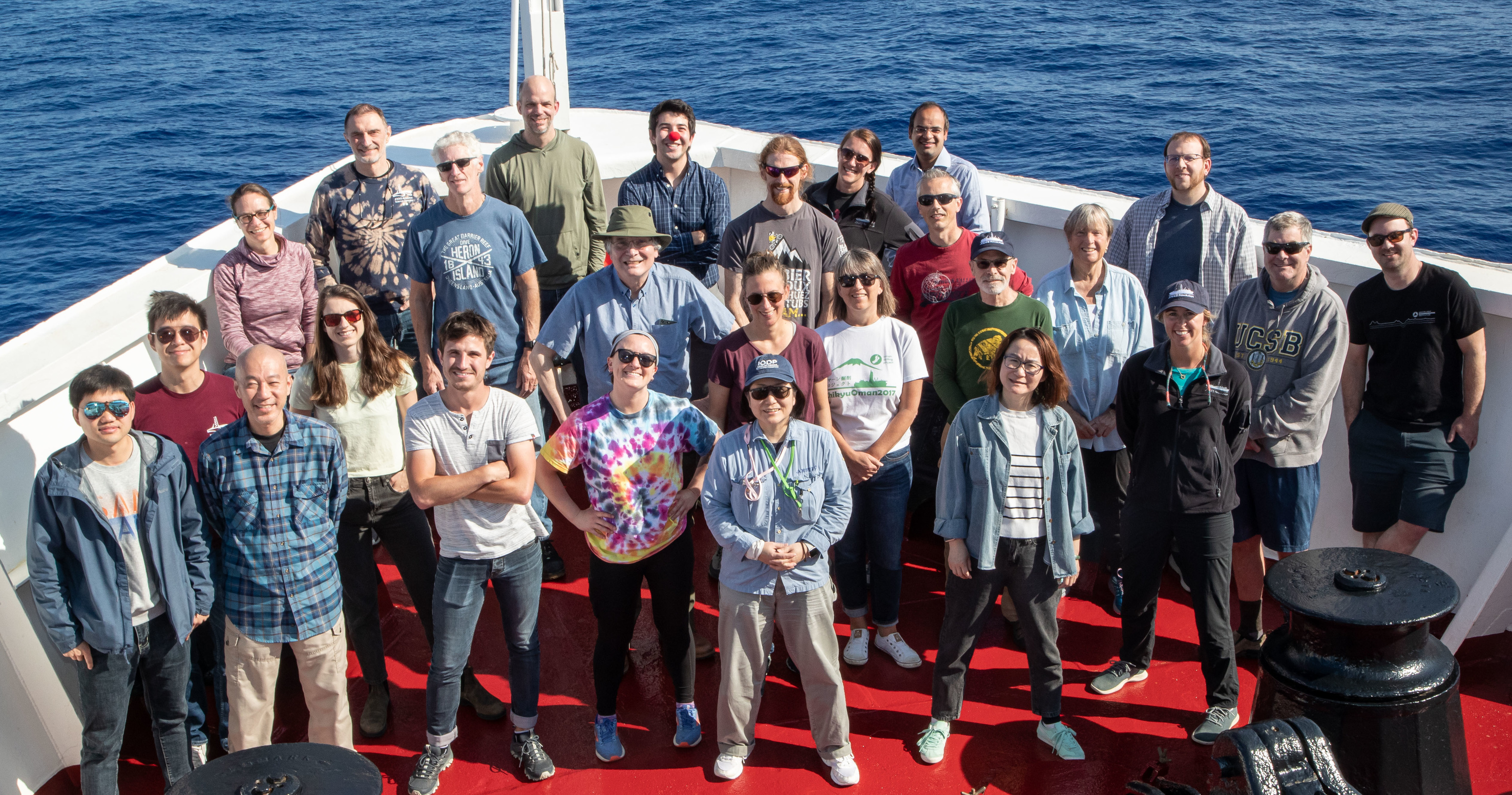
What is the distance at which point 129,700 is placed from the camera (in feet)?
13.9

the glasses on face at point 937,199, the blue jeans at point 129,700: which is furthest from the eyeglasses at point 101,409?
the glasses on face at point 937,199

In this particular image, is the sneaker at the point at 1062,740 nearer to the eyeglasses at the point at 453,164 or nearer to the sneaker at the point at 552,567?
the sneaker at the point at 552,567

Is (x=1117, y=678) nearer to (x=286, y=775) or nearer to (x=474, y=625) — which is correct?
(x=474, y=625)

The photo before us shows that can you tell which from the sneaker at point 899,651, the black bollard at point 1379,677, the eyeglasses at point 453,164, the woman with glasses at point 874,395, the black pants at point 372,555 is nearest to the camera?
the black bollard at point 1379,677

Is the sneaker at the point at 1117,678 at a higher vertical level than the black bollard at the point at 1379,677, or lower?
lower

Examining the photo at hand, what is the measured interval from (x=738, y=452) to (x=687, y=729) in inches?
49.1

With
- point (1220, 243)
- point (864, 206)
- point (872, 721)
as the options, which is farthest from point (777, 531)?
point (1220, 243)

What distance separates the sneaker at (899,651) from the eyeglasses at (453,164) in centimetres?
289

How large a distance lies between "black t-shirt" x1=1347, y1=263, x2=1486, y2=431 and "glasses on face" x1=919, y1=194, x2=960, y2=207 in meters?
1.78

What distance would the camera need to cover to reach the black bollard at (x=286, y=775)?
224 cm

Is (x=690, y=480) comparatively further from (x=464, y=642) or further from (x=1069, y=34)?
(x=1069, y=34)

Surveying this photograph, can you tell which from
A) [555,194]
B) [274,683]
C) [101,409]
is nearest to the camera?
[101,409]

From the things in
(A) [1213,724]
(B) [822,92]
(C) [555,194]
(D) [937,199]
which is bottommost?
(B) [822,92]

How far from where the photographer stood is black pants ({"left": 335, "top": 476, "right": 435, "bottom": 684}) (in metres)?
4.50
